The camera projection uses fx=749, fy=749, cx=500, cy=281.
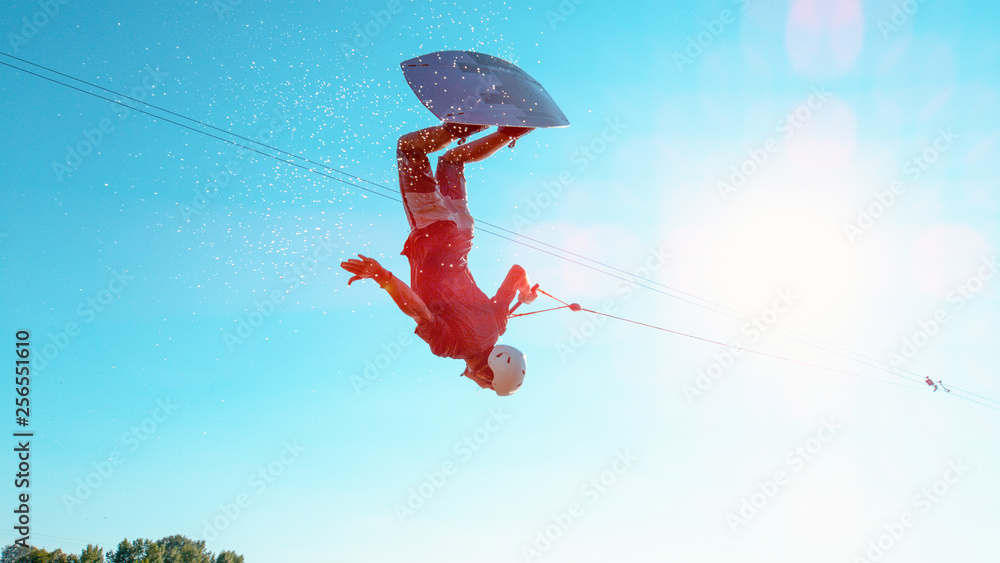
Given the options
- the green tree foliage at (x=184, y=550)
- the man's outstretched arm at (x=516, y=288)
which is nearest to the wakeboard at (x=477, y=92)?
the man's outstretched arm at (x=516, y=288)

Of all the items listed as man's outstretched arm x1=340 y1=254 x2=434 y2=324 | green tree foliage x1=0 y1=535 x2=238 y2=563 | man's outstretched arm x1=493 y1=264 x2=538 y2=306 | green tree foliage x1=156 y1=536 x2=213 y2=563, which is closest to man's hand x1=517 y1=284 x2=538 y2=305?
man's outstretched arm x1=493 y1=264 x2=538 y2=306

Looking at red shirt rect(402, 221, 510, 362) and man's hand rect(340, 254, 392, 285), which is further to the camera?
red shirt rect(402, 221, 510, 362)

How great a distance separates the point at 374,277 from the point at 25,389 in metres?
9.75

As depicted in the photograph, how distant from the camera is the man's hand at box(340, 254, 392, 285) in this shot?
25.4 feet

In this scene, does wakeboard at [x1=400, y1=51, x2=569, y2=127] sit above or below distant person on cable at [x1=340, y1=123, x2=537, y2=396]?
above

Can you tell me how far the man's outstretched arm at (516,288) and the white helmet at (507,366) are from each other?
0.72 metres

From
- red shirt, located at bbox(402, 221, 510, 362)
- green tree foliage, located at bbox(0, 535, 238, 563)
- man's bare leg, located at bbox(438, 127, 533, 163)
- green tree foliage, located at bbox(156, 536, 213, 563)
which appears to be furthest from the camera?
green tree foliage, located at bbox(156, 536, 213, 563)

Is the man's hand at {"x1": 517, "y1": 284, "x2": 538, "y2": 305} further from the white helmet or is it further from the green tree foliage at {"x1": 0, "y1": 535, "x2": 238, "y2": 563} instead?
the green tree foliage at {"x1": 0, "y1": 535, "x2": 238, "y2": 563}

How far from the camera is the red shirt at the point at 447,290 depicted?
27.5 feet

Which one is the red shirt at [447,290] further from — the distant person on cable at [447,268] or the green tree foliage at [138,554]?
the green tree foliage at [138,554]

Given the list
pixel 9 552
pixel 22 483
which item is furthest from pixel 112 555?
pixel 22 483

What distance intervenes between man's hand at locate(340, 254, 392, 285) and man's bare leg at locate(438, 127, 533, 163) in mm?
1634

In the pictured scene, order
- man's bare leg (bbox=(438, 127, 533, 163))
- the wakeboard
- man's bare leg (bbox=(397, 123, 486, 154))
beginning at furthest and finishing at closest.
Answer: man's bare leg (bbox=(438, 127, 533, 163))
man's bare leg (bbox=(397, 123, 486, 154))
the wakeboard

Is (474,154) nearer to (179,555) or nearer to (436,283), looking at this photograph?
(436,283)
